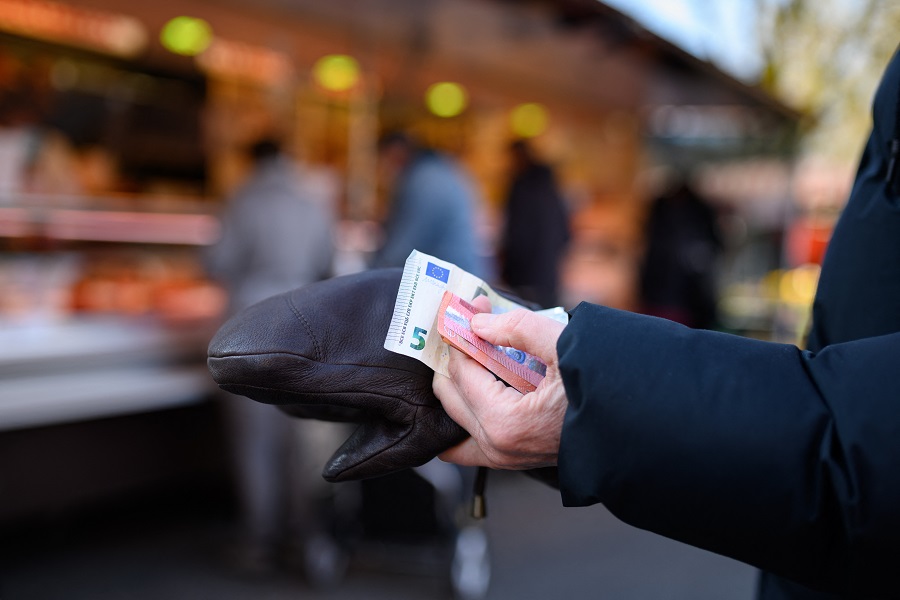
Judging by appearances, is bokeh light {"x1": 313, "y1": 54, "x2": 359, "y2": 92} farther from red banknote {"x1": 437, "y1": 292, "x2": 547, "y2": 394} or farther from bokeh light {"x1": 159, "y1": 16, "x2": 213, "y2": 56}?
red banknote {"x1": 437, "y1": 292, "x2": 547, "y2": 394}

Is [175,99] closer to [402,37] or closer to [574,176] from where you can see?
[402,37]

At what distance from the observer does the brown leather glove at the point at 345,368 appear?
906mm

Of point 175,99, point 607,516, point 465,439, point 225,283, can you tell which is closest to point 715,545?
point 465,439

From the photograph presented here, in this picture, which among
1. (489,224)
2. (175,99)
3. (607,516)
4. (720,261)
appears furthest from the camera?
(489,224)

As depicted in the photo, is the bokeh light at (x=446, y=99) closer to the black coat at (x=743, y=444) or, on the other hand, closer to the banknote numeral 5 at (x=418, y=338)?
the banknote numeral 5 at (x=418, y=338)

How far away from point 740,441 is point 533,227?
4.83 metres

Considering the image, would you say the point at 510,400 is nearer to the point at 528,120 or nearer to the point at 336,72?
the point at 336,72

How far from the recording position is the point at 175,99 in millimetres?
5988

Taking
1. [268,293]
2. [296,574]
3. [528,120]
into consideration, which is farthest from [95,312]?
[528,120]

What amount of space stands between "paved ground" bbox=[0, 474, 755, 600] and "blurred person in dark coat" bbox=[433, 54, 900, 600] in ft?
10.0

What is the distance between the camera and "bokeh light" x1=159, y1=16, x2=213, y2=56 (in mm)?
4948

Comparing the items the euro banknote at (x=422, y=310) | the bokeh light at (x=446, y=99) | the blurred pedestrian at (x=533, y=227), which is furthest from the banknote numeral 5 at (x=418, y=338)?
the bokeh light at (x=446, y=99)

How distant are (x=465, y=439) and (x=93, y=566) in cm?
335

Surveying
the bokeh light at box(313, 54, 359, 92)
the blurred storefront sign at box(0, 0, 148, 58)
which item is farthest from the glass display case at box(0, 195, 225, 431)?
the bokeh light at box(313, 54, 359, 92)
